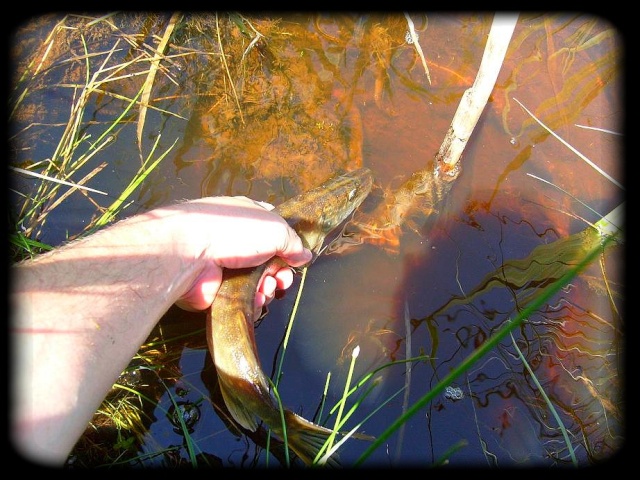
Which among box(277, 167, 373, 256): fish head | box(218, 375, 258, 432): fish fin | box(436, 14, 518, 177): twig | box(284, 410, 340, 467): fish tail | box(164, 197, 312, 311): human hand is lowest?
box(218, 375, 258, 432): fish fin

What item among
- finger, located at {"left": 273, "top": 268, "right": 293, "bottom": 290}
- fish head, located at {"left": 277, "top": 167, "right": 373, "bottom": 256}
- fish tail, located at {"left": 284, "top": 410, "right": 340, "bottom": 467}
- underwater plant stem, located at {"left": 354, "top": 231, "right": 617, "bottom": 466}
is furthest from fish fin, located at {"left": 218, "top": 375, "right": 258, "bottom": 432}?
underwater plant stem, located at {"left": 354, "top": 231, "right": 617, "bottom": 466}

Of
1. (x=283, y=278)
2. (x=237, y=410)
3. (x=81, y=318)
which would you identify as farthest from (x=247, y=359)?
(x=81, y=318)

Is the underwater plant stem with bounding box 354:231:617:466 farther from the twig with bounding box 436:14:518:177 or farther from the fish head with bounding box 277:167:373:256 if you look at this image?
the fish head with bounding box 277:167:373:256

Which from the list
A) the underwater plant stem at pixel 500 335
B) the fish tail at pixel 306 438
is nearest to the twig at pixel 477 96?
the underwater plant stem at pixel 500 335

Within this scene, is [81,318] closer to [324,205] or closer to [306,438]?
[306,438]

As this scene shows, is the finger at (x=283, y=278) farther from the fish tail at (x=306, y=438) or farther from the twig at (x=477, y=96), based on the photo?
the twig at (x=477, y=96)

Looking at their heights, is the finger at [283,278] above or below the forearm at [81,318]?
below

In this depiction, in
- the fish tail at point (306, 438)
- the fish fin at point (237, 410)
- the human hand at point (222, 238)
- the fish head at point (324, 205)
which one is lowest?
the fish fin at point (237, 410)
